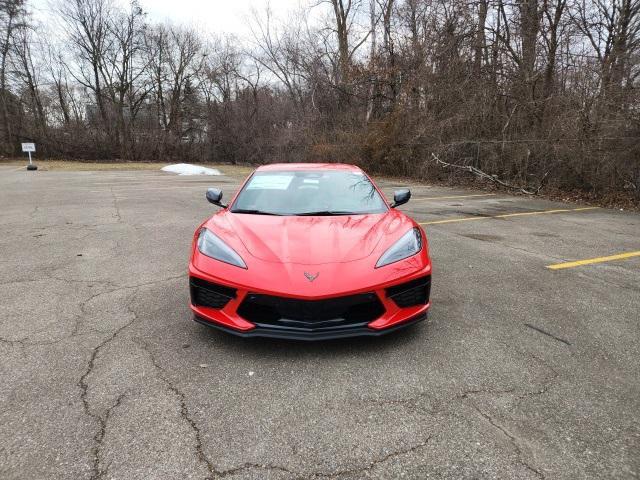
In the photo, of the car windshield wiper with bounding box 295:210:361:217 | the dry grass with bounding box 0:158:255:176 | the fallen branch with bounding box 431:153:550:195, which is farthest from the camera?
the dry grass with bounding box 0:158:255:176

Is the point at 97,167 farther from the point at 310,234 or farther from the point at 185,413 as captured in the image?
the point at 185,413

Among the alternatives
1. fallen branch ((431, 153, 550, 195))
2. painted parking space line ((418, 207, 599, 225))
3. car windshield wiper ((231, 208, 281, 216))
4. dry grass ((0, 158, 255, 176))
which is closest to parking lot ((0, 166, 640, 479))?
car windshield wiper ((231, 208, 281, 216))

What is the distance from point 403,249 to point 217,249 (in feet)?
4.66

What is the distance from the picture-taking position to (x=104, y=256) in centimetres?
555

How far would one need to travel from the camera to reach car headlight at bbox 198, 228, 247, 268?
3.00 m

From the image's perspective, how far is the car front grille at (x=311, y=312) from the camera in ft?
8.86

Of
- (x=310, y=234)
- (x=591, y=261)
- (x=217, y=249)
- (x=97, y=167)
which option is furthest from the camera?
(x=97, y=167)

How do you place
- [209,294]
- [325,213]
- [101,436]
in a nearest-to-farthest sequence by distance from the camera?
[101,436] < [209,294] < [325,213]

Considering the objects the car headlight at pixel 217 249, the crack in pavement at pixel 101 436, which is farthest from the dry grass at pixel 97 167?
the crack in pavement at pixel 101 436

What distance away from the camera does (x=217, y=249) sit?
3160mm

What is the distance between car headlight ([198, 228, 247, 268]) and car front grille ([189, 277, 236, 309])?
20 cm

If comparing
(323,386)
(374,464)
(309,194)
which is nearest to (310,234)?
(309,194)

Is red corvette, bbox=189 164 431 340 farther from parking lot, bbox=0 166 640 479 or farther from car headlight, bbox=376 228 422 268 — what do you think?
parking lot, bbox=0 166 640 479

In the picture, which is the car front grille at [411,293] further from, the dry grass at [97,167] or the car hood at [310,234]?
the dry grass at [97,167]
